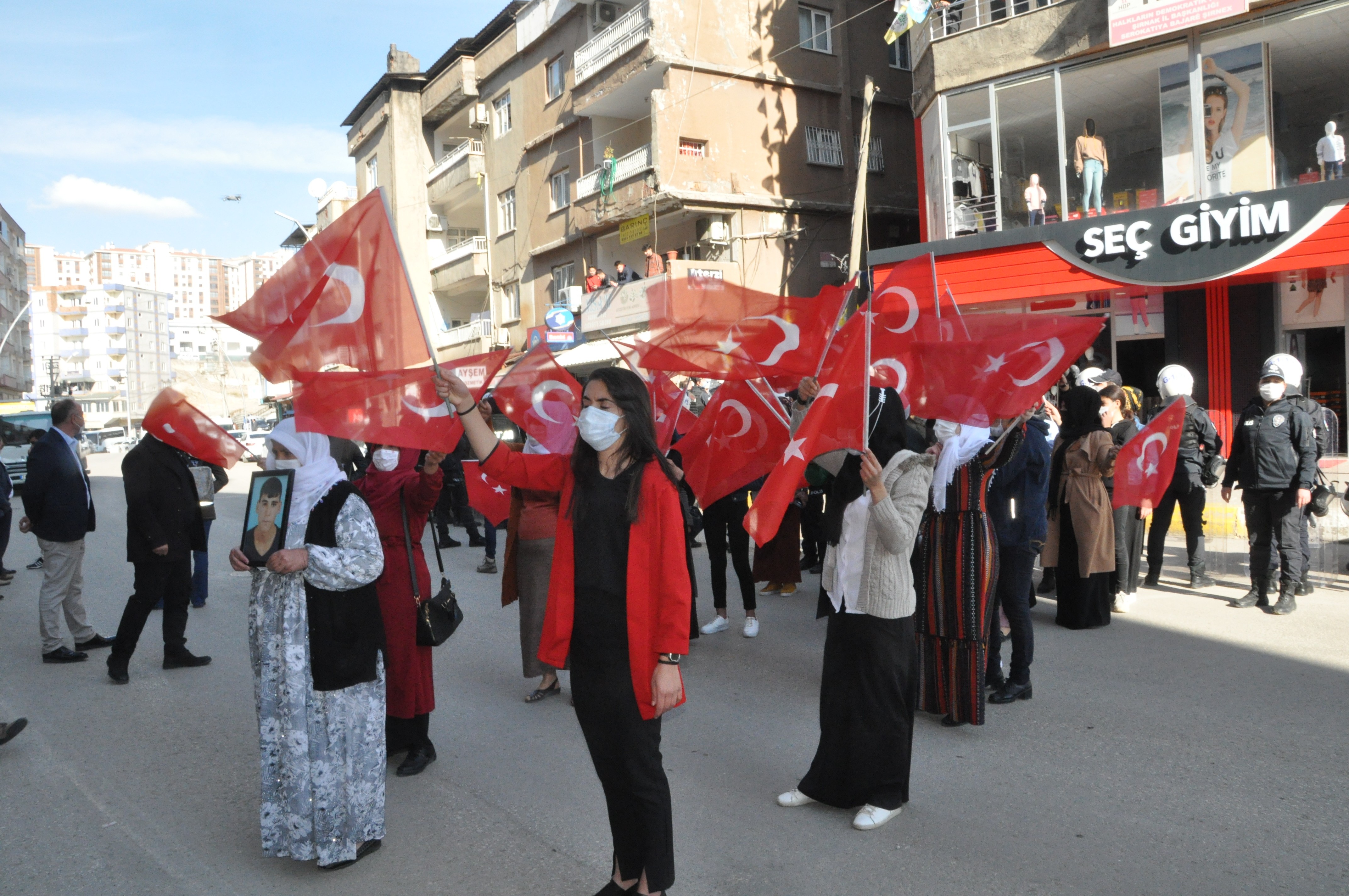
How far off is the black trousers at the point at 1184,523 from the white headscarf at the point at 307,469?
786 centimetres

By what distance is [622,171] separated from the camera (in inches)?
958

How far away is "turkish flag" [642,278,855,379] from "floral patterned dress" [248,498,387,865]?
6.55 feet

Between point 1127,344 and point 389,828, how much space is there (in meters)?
15.8

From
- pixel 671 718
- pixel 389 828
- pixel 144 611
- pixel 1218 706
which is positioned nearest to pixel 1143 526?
pixel 1218 706

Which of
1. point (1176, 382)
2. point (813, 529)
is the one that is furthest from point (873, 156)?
point (1176, 382)

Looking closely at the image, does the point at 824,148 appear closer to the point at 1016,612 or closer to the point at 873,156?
the point at 873,156

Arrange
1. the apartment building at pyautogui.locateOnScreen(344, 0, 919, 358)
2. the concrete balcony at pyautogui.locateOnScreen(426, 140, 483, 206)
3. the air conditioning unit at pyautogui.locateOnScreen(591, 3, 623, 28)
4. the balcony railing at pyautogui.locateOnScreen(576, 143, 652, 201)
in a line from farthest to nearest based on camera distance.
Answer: the concrete balcony at pyautogui.locateOnScreen(426, 140, 483, 206)
the air conditioning unit at pyautogui.locateOnScreen(591, 3, 623, 28)
the balcony railing at pyautogui.locateOnScreen(576, 143, 652, 201)
the apartment building at pyautogui.locateOnScreen(344, 0, 919, 358)

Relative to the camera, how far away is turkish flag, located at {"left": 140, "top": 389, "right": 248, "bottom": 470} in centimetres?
543

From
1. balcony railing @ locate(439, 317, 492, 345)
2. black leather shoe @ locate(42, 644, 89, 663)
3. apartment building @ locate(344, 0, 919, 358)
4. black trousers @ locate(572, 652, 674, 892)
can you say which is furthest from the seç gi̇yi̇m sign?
balcony railing @ locate(439, 317, 492, 345)

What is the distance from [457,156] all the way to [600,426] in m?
31.9

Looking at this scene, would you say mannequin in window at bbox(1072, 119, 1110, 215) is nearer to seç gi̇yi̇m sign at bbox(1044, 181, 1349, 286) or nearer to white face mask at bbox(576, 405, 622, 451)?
seç gi̇yi̇m sign at bbox(1044, 181, 1349, 286)

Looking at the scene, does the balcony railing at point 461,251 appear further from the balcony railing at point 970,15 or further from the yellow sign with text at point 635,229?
the balcony railing at point 970,15

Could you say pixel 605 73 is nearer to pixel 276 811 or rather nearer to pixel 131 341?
pixel 276 811

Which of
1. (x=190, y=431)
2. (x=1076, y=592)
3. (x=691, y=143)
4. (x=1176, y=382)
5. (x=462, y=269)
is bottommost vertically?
(x=1076, y=592)
